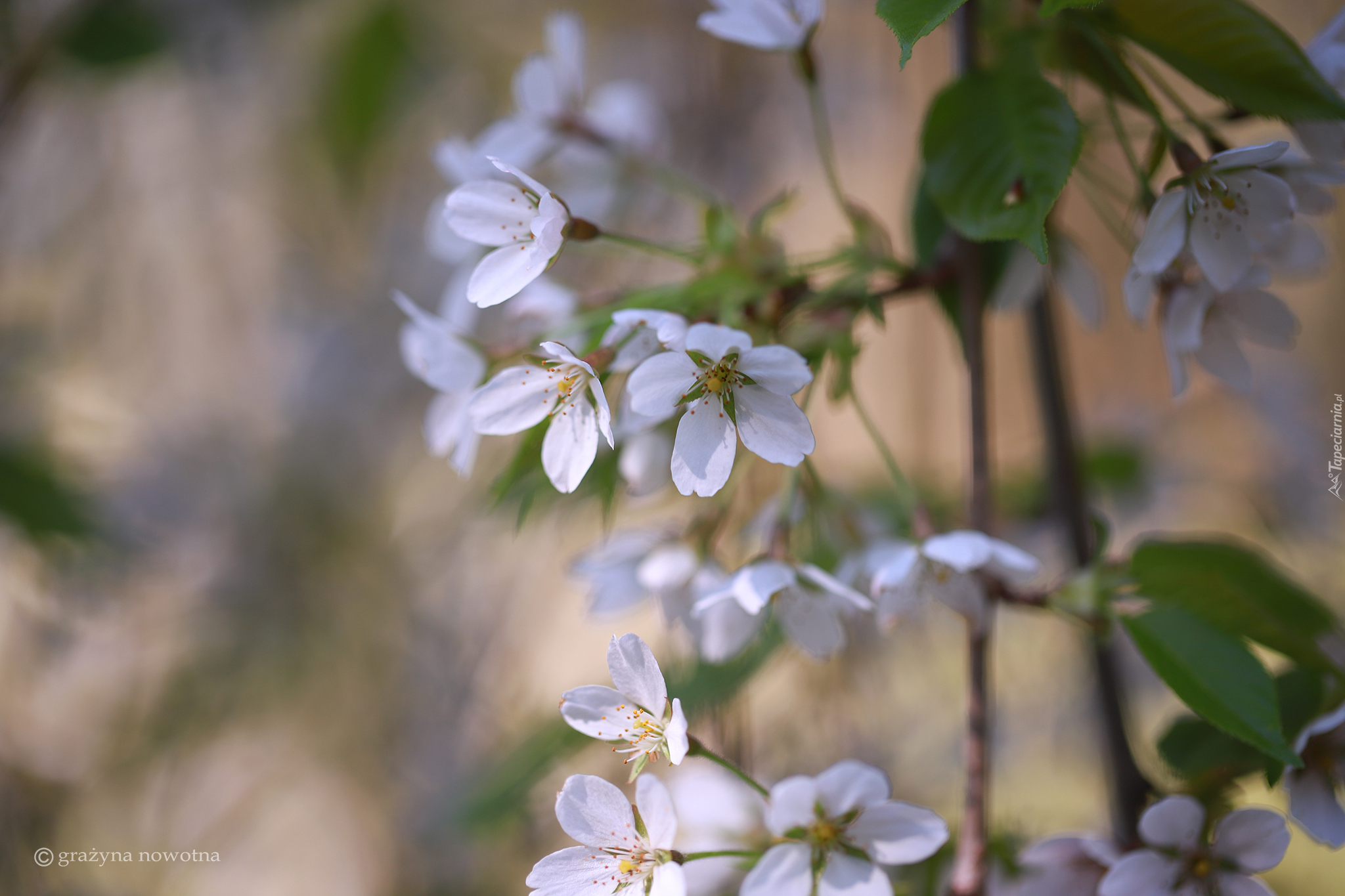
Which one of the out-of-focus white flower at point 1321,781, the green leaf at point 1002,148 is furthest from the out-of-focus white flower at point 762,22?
the out-of-focus white flower at point 1321,781

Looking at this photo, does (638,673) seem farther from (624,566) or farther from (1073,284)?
(1073,284)

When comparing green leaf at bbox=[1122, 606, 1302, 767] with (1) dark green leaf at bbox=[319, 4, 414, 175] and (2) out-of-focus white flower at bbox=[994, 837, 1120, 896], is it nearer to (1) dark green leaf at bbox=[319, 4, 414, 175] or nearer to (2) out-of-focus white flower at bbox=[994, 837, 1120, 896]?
(2) out-of-focus white flower at bbox=[994, 837, 1120, 896]

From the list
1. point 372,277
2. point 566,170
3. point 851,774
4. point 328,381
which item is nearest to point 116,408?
point 328,381

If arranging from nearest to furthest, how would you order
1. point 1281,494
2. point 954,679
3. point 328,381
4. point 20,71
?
point 20,71 → point 1281,494 → point 954,679 → point 328,381

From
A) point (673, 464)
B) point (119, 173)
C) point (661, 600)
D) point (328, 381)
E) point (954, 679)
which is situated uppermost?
point (673, 464)

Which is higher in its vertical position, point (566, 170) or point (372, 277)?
point (566, 170)

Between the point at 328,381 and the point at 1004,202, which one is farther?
the point at 328,381

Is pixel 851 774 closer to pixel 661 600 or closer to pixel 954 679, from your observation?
pixel 661 600

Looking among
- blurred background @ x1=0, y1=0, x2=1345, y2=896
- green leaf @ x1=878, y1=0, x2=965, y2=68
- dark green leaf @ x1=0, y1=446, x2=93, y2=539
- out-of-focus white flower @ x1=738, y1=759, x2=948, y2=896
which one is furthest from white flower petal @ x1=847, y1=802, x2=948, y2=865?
dark green leaf @ x1=0, y1=446, x2=93, y2=539

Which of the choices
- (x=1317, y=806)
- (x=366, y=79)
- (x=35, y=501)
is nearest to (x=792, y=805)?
(x=1317, y=806)
